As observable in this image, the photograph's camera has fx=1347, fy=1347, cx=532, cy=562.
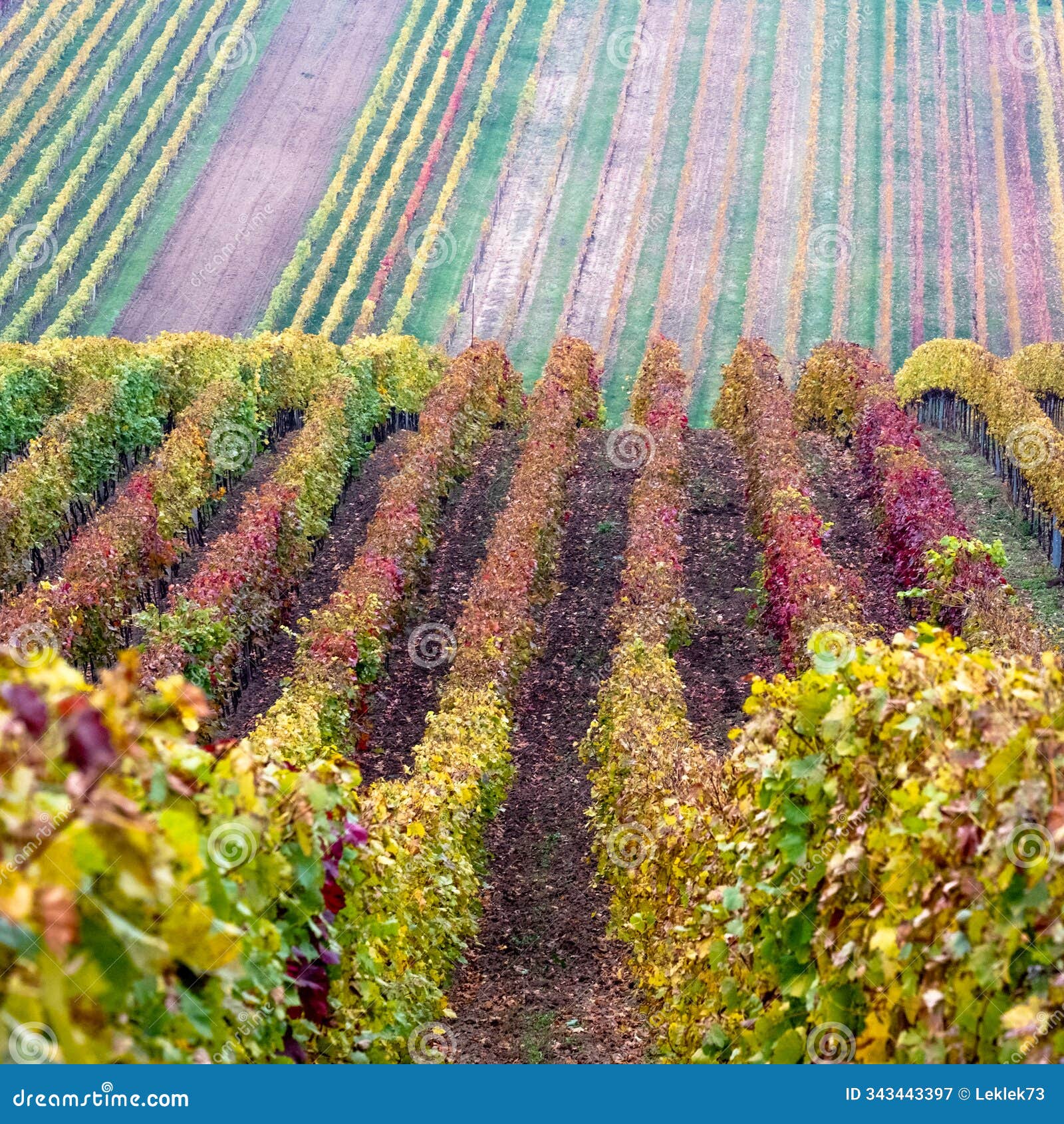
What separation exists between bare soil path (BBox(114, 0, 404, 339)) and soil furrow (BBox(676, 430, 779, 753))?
70.3 ft

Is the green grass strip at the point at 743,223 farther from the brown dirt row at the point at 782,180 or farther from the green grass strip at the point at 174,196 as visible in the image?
the green grass strip at the point at 174,196

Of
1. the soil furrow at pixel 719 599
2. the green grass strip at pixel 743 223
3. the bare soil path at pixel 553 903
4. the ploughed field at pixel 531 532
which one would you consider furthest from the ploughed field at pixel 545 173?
the bare soil path at pixel 553 903

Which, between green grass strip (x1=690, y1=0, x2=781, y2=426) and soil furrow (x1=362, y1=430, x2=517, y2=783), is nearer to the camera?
soil furrow (x1=362, y1=430, x2=517, y2=783)

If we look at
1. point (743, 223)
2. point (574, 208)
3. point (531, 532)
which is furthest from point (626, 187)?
point (531, 532)

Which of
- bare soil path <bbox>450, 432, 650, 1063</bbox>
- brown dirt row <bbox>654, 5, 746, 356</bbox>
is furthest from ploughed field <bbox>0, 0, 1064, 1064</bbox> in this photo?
brown dirt row <bbox>654, 5, 746, 356</bbox>

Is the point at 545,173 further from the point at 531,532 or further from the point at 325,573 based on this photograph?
the point at 531,532

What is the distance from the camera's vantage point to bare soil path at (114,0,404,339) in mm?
45312

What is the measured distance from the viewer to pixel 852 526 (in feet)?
84.5

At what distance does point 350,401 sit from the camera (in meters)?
32.6

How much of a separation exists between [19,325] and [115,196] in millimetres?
8302

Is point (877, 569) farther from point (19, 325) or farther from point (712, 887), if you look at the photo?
point (19, 325)

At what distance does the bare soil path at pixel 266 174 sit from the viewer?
45312 mm

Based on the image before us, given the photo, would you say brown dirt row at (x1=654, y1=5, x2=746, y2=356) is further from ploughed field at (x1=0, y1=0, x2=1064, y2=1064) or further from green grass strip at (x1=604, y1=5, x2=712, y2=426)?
green grass strip at (x1=604, y1=5, x2=712, y2=426)

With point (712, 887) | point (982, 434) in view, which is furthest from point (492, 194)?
point (712, 887)
